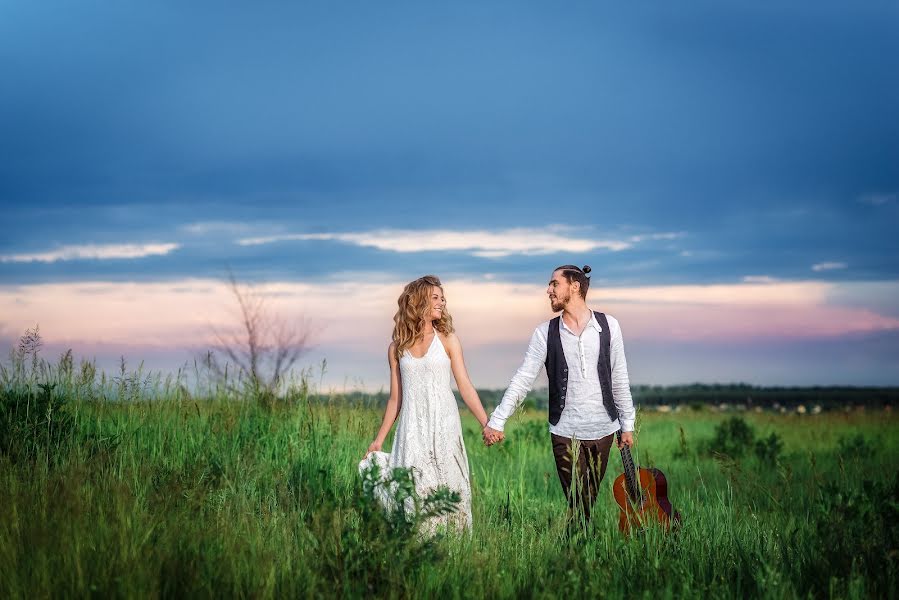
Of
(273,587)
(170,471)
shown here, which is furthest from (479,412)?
(170,471)

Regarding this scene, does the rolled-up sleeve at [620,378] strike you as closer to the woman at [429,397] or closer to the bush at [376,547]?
the woman at [429,397]

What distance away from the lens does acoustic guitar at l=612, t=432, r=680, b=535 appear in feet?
21.7

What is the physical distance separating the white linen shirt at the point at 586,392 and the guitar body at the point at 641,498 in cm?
31

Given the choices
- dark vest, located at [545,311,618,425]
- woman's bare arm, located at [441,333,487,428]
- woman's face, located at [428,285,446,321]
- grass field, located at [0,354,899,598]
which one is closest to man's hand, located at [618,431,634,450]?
dark vest, located at [545,311,618,425]

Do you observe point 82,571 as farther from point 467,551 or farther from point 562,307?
point 562,307

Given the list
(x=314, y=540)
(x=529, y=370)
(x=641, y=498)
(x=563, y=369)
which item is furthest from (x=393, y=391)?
(x=641, y=498)

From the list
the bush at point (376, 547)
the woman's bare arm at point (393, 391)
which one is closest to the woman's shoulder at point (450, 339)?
the woman's bare arm at point (393, 391)

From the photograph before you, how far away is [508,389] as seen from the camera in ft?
23.5

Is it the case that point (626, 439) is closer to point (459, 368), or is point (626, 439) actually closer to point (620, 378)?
point (620, 378)

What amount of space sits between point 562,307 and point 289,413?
15.6 feet

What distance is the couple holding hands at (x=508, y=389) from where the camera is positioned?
688 centimetres

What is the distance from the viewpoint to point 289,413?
34.7 ft

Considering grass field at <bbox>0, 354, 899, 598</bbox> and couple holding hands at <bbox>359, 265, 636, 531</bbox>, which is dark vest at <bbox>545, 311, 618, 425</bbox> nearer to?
couple holding hands at <bbox>359, 265, 636, 531</bbox>

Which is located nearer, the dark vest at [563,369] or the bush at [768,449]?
the dark vest at [563,369]
